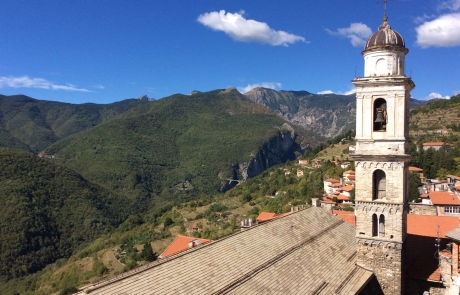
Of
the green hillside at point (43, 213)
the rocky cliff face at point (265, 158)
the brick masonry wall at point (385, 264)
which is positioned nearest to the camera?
the brick masonry wall at point (385, 264)

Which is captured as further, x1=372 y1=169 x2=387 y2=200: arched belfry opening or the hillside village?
x1=372 y1=169 x2=387 y2=200: arched belfry opening

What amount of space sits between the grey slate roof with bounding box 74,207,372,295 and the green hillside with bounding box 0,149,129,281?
186 feet

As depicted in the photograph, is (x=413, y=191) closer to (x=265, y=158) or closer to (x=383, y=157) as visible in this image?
(x=383, y=157)

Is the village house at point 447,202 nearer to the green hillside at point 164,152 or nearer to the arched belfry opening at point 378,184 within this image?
the arched belfry opening at point 378,184

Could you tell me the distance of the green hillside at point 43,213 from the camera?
5938cm

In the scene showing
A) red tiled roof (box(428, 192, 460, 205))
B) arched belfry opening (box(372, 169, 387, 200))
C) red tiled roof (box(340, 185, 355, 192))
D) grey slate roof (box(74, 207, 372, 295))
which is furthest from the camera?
red tiled roof (box(340, 185, 355, 192))

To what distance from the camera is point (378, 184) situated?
14469 millimetres

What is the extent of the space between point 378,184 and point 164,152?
155369mm

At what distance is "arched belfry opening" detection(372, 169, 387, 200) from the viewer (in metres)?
14.3

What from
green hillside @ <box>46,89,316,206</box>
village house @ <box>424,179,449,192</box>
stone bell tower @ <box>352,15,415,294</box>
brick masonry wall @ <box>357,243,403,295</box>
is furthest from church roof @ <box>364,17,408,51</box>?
green hillside @ <box>46,89,316,206</box>

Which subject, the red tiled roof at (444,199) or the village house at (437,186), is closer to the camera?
the red tiled roof at (444,199)

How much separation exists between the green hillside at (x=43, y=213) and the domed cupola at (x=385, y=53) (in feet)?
203

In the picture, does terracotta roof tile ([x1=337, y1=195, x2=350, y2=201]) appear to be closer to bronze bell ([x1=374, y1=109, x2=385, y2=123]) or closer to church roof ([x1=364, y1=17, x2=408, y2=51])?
bronze bell ([x1=374, y1=109, x2=385, y2=123])

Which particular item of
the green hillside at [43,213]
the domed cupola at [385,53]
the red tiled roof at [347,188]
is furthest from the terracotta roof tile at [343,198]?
the green hillside at [43,213]
